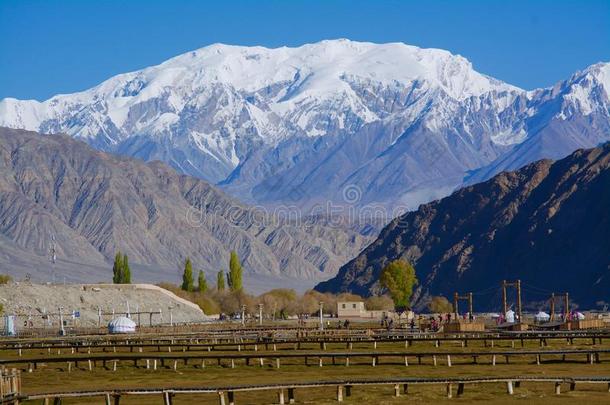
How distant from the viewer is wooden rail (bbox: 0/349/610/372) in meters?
66.8

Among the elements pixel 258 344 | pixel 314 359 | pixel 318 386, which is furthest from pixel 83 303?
pixel 318 386

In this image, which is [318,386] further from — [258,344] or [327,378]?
[258,344]

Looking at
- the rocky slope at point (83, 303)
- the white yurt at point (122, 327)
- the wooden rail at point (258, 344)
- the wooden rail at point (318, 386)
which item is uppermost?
the rocky slope at point (83, 303)

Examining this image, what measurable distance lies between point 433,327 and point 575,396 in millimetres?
71252

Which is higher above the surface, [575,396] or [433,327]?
[433,327]

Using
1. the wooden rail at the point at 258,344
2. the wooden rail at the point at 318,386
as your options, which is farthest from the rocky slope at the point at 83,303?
the wooden rail at the point at 318,386

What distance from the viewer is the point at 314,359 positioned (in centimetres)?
7319

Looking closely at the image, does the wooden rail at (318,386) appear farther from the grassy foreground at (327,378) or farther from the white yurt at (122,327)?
the white yurt at (122,327)

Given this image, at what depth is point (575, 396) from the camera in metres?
48.4

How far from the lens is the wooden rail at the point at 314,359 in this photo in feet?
219

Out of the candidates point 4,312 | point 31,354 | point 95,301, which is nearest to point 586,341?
point 31,354

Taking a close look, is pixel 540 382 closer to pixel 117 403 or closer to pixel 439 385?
pixel 439 385

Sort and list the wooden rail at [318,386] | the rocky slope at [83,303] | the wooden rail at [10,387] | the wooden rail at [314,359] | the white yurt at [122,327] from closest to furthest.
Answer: the wooden rail at [10,387]
the wooden rail at [318,386]
the wooden rail at [314,359]
the white yurt at [122,327]
the rocky slope at [83,303]

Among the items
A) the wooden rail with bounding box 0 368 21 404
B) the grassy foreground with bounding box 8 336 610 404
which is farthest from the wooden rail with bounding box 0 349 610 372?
the wooden rail with bounding box 0 368 21 404
